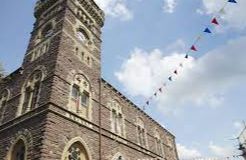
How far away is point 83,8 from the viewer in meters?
19.4

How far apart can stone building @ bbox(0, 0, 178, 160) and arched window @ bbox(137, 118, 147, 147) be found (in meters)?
0.02

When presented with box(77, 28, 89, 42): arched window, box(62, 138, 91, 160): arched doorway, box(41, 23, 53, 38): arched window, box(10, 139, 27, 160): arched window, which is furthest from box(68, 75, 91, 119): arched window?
box(41, 23, 53, 38): arched window

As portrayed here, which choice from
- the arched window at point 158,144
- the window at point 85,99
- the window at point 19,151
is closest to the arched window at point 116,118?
the window at point 85,99

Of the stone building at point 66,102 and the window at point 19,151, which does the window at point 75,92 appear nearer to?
the stone building at point 66,102

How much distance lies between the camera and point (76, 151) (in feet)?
39.7

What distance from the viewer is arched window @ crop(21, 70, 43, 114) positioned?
1316cm

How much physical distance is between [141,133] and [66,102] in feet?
31.5

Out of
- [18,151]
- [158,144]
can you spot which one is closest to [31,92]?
[18,151]

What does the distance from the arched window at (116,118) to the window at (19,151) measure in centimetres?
610

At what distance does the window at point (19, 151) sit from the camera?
11545 mm

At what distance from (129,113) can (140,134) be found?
7.01ft

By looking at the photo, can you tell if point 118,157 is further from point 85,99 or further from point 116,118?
point 85,99

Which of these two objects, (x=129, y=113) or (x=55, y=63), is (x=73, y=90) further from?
(x=129, y=113)

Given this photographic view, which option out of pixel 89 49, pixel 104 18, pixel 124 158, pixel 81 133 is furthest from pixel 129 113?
pixel 104 18
